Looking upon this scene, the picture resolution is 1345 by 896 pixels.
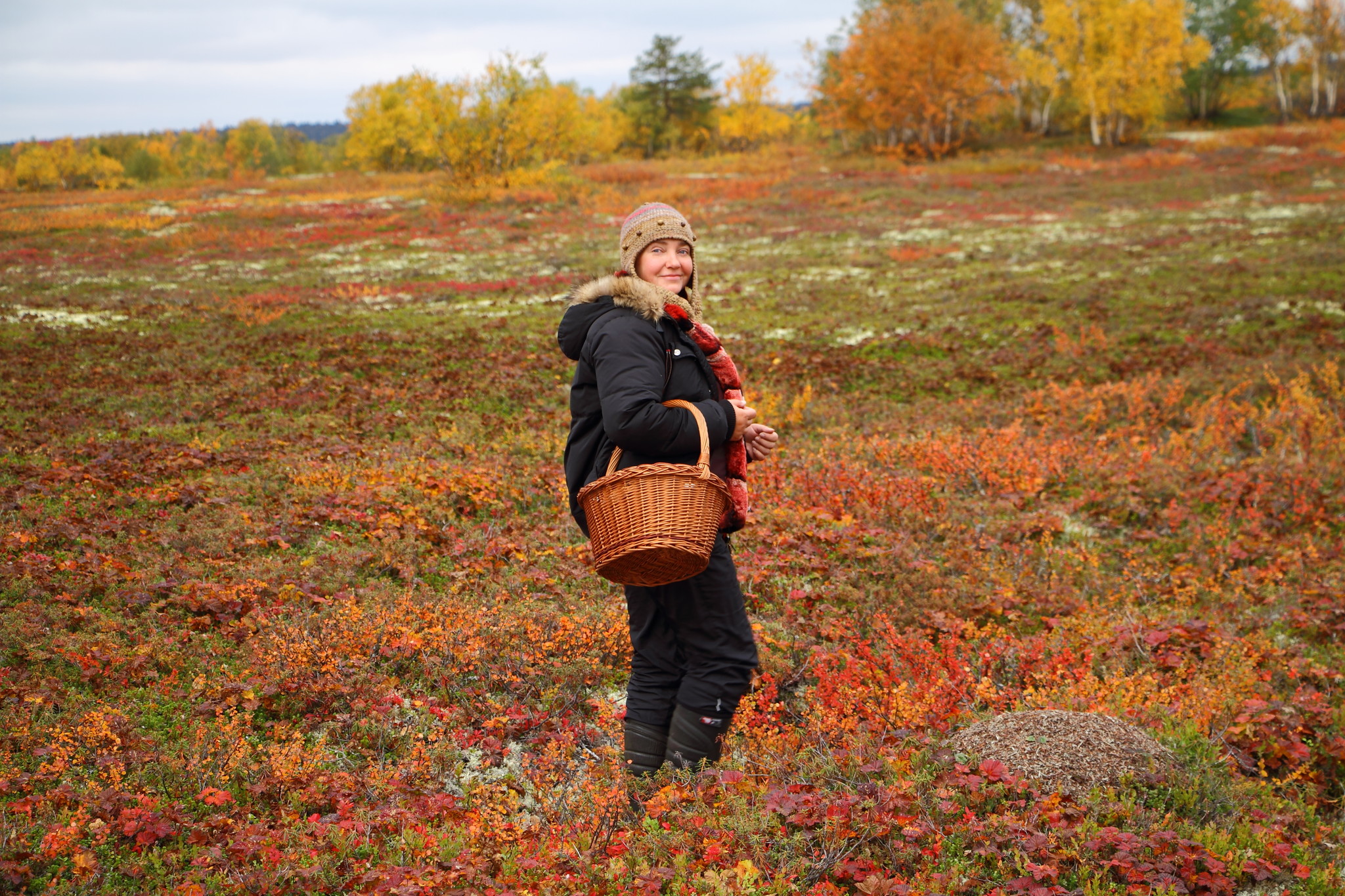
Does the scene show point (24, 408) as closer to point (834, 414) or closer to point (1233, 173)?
point (834, 414)

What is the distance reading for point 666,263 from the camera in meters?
3.59

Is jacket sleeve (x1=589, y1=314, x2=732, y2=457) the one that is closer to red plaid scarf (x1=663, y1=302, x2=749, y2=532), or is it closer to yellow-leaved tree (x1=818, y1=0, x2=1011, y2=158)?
red plaid scarf (x1=663, y1=302, x2=749, y2=532)

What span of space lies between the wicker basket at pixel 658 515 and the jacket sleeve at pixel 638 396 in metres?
0.07

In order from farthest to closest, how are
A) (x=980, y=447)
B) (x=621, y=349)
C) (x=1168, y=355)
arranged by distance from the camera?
(x=1168, y=355) → (x=980, y=447) → (x=621, y=349)

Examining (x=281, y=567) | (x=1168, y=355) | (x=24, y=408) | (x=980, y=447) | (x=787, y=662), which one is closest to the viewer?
(x=787, y=662)

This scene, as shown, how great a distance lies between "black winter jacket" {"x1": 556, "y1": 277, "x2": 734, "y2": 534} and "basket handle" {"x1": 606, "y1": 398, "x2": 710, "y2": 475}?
2 cm

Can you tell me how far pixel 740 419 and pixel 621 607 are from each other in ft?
9.47

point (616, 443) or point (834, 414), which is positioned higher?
point (616, 443)

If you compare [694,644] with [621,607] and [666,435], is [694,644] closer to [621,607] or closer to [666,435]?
[666,435]

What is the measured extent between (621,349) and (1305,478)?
27.0 feet

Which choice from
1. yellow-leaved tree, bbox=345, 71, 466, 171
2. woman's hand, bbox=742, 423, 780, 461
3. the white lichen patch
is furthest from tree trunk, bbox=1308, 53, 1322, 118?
woman's hand, bbox=742, 423, 780, 461

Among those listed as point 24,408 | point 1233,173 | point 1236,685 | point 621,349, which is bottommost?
point 1236,685

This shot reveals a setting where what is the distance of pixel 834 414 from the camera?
37.1 ft

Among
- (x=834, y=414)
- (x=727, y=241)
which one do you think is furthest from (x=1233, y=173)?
(x=834, y=414)
